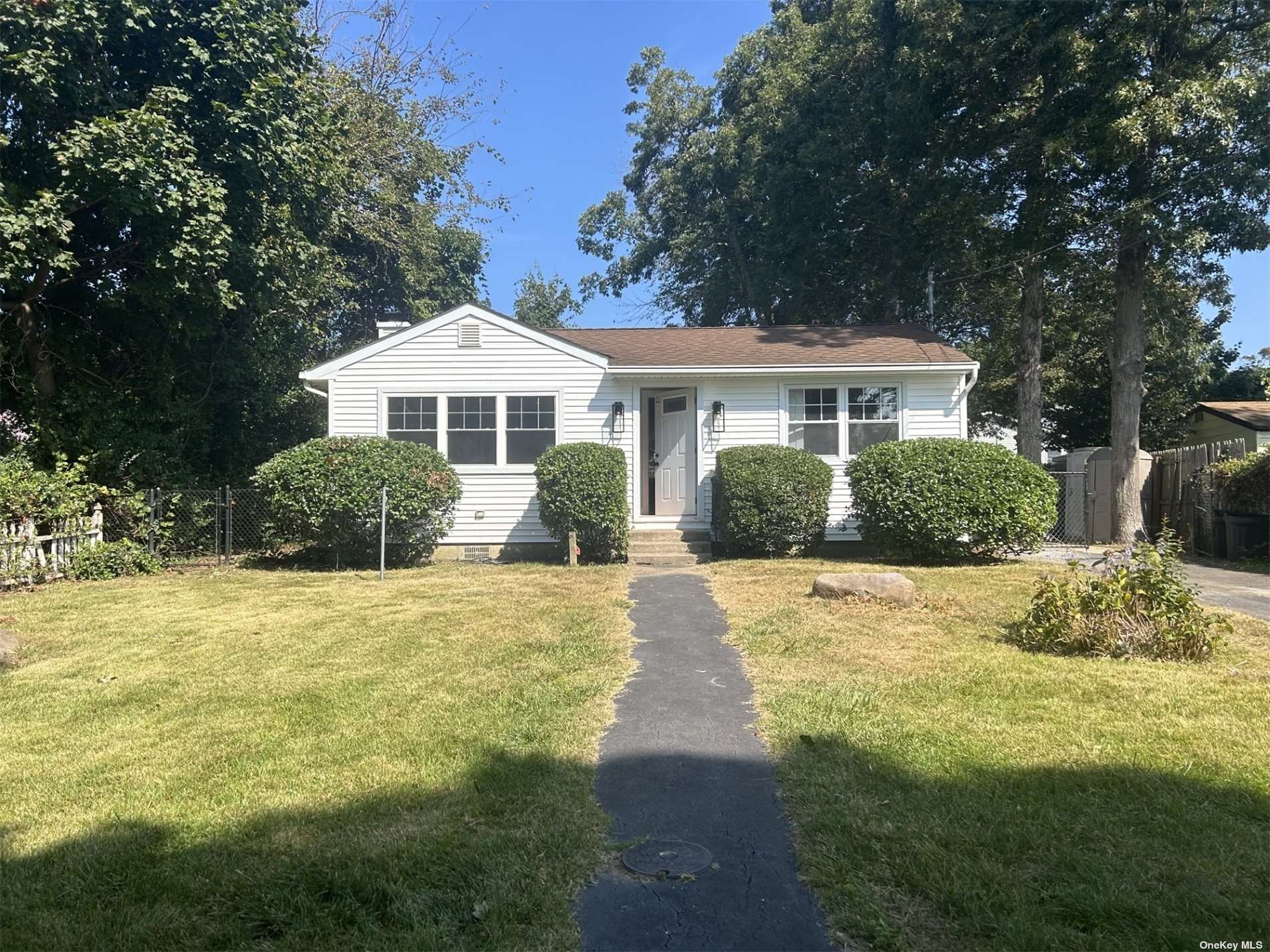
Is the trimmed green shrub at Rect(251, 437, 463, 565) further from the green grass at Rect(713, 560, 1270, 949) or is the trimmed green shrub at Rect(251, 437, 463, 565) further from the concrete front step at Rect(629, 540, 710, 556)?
the green grass at Rect(713, 560, 1270, 949)

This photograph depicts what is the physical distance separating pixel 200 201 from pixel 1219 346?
27563mm

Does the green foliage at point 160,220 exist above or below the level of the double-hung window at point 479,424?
above

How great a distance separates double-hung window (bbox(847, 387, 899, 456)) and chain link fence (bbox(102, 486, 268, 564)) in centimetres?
936

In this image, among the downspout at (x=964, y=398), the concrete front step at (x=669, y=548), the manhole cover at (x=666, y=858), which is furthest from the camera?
the downspout at (x=964, y=398)

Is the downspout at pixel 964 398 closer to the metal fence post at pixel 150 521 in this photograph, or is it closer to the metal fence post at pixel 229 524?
the metal fence post at pixel 229 524

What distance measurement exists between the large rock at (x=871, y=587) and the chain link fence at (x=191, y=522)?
27.4 feet

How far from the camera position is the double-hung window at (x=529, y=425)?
42.7ft

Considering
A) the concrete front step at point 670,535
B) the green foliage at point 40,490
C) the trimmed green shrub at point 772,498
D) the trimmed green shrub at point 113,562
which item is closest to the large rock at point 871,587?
the trimmed green shrub at point 772,498

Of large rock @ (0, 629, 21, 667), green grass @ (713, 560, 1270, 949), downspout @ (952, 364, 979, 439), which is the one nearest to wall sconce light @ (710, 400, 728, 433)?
downspout @ (952, 364, 979, 439)

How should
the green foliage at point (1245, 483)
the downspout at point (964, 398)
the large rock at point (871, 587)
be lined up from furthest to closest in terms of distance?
the downspout at point (964, 398), the green foliage at point (1245, 483), the large rock at point (871, 587)

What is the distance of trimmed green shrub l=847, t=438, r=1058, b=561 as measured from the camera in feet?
34.8

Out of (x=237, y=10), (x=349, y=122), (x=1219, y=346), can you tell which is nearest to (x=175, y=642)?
(x=237, y=10)

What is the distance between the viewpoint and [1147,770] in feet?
12.0

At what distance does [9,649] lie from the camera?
648cm
